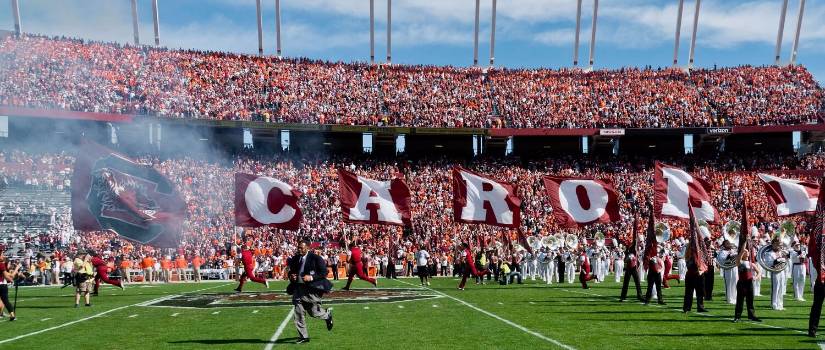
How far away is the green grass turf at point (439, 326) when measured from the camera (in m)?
13.7

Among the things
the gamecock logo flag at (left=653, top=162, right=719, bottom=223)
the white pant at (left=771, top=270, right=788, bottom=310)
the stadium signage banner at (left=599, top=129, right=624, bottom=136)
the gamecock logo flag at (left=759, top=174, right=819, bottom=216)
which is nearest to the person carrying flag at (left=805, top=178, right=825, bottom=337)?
the white pant at (left=771, top=270, right=788, bottom=310)

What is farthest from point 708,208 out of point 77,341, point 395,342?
point 77,341

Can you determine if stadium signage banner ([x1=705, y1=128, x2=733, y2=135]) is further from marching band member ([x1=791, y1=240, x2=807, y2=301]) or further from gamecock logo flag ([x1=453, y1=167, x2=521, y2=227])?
marching band member ([x1=791, y1=240, x2=807, y2=301])

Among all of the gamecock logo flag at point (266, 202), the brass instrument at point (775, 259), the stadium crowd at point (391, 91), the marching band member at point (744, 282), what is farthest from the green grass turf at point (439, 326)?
the stadium crowd at point (391, 91)

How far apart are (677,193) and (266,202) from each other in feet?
41.0

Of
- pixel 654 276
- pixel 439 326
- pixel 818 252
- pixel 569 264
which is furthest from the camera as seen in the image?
pixel 569 264

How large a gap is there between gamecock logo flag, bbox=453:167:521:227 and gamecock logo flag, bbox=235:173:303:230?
617 centimetres

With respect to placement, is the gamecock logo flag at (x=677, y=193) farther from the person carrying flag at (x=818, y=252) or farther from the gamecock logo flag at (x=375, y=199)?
the person carrying flag at (x=818, y=252)

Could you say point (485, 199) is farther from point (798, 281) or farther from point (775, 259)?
point (775, 259)

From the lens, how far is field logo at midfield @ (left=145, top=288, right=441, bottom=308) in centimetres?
2269

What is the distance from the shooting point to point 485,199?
26.4 m

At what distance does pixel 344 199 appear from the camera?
81.5 feet

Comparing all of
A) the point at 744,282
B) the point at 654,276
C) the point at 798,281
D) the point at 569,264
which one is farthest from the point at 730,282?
the point at 569,264

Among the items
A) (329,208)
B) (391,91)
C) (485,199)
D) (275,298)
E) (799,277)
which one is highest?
(391,91)
